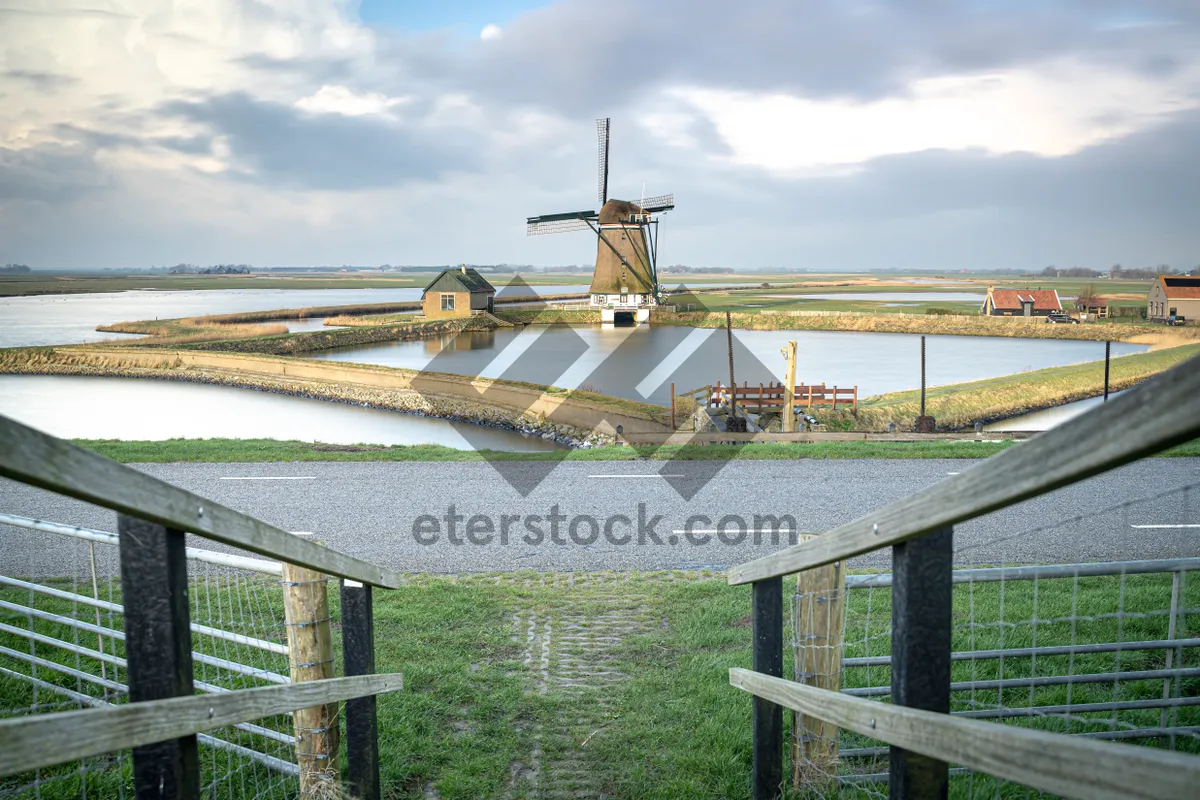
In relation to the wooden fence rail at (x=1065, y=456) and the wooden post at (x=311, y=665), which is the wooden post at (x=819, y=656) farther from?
the wooden post at (x=311, y=665)

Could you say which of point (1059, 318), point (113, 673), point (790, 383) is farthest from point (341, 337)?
point (1059, 318)

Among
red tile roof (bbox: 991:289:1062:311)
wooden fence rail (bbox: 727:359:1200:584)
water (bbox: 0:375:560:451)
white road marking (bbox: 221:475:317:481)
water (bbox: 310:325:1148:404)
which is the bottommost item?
water (bbox: 0:375:560:451)

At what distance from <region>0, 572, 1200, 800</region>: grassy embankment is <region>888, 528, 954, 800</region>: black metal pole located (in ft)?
5.28

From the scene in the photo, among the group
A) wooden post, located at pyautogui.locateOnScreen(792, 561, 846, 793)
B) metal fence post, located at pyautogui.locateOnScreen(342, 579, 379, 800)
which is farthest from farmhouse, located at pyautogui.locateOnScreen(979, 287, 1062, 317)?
metal fence post, located at pyautogui.locateOnScreen(342, 579, 379, 800)

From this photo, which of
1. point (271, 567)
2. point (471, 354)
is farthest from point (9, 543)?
point (471, 354)

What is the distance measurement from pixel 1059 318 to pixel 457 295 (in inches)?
1986

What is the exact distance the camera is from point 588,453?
1429 centimetres

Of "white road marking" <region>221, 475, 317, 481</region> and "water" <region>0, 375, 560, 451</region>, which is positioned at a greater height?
"white road marking" <region>221, 475, 317, 481</region>

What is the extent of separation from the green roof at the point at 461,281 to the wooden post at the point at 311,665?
67273mm

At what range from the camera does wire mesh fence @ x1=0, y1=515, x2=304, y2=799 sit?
11.8 feet

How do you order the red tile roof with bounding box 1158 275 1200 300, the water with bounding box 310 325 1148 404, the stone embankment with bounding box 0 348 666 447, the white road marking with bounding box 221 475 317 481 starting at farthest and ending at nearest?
the red tile roof with bounding box 1158 275 1200 300, the water with bounding box 310 325 1148 404, the stone embankment with bounding box 0 348 666 447, the white road marking with bounding box 221 475 317 481

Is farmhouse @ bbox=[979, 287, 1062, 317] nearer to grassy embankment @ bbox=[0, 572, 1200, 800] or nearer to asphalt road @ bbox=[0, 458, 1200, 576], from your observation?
asphalt road @ bbox=[0, 458, 1200, 576]

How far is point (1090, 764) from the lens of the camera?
1.26 metres

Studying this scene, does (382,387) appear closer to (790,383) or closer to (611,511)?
(790,383)
